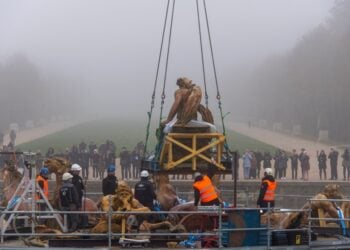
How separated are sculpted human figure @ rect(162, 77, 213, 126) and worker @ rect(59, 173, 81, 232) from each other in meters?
3.40

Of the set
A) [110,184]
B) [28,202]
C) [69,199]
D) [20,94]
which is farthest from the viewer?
[20,94]

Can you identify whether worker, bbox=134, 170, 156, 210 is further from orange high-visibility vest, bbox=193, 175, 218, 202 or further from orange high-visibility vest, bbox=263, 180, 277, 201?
orange high-visibility vest, bbox=263, 180, 277, 201

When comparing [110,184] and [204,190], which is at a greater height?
[110,184]

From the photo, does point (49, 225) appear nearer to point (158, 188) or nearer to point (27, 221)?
point (27, 221)

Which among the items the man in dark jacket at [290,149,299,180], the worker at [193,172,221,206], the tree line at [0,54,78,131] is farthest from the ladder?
the tree line at [0,54,78,131]

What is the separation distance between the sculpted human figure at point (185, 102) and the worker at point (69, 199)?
3403 mm

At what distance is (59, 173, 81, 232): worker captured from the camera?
23.1m

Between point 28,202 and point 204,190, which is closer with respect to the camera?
point 204,190

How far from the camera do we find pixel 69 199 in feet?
76.0

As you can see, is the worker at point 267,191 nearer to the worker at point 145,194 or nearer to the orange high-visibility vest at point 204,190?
the orange high-visibility vest at point 204,190

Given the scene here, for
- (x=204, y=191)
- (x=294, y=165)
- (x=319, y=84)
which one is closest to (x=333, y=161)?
(x=294, y=165)

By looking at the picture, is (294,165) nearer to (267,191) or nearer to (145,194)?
(267,191)

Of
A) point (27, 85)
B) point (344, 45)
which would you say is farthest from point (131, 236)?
point (27, 85)

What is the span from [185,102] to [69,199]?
4.12 meters
